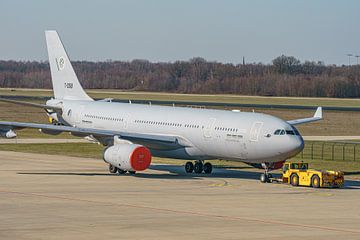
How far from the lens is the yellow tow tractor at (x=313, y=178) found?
53938 millimetres

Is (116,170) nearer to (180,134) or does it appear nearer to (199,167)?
(180,134)

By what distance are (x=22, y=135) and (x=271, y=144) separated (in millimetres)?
44744

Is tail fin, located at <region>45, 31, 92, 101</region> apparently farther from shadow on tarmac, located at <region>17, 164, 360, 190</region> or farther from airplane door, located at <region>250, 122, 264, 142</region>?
airplane door, located at <region>250, 122, 264, 142</region>

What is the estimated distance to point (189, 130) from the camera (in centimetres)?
5978

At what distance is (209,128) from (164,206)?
15.0 meters

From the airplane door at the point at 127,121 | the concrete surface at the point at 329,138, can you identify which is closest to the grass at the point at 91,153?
the airplane door at the point at 127,121

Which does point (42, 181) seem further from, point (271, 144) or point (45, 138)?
point (45, 138)

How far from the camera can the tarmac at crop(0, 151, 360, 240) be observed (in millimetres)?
36062

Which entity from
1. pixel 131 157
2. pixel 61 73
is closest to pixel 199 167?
pixel 131 157

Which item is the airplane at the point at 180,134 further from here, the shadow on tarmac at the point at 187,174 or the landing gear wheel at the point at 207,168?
the shadow on tarmac at the point at 187,174

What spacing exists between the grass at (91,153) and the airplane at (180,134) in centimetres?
649

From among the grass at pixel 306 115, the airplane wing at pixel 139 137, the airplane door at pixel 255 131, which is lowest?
the grass at pixel 306 115

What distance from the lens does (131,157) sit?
57.1 m

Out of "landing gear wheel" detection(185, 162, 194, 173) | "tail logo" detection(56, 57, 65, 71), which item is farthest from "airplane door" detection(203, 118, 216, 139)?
"tail logo" detection(56, 57, 65, 71)
